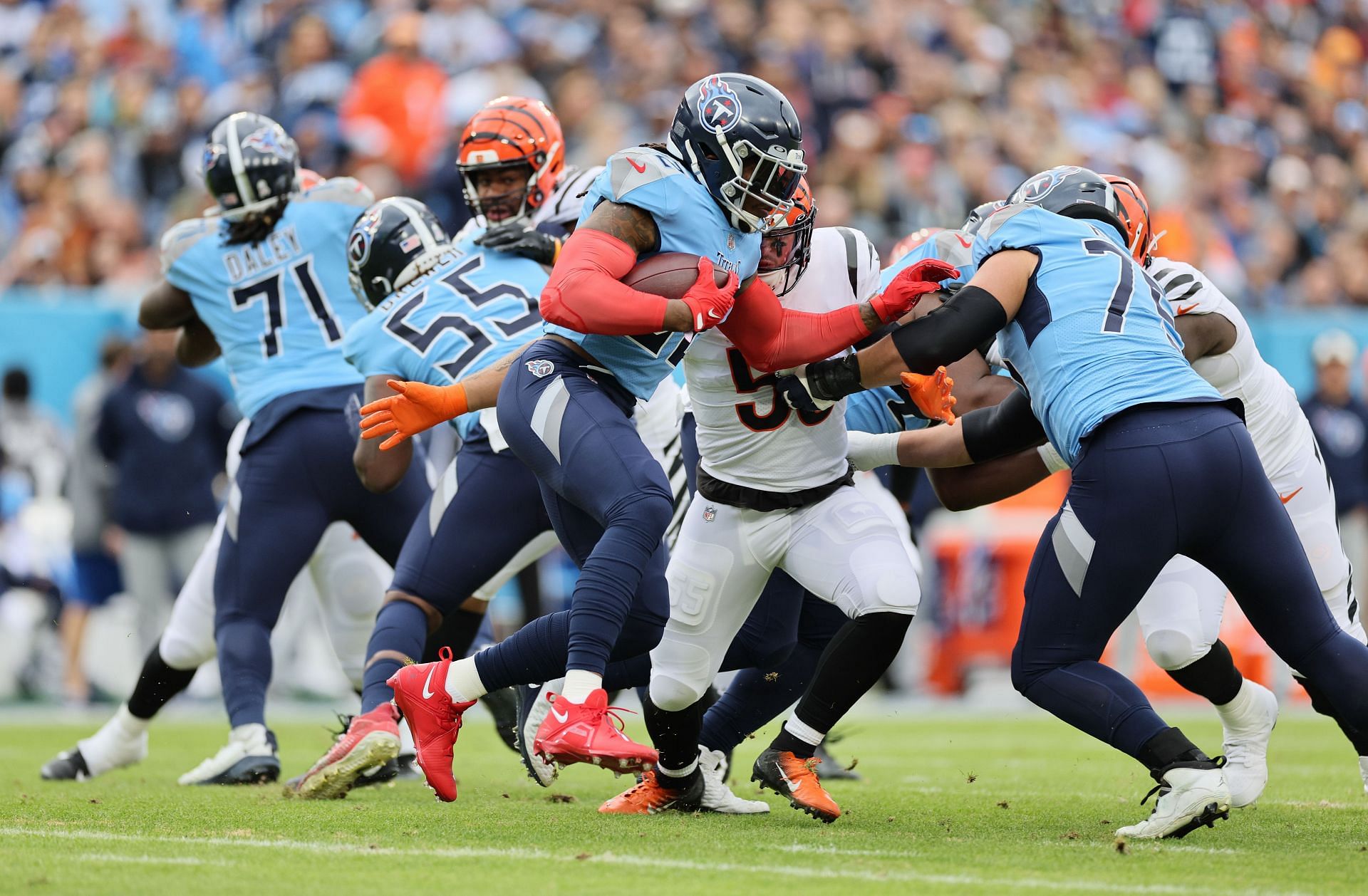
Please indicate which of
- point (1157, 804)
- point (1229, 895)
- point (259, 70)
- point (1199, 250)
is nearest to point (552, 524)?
point (1157, 804)

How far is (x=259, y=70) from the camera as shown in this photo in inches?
514

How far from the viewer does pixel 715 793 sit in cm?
519

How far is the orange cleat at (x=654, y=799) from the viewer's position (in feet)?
16.8

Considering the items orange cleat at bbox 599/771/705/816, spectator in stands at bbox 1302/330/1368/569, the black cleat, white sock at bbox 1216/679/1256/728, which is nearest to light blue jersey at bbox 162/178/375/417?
the black cleat

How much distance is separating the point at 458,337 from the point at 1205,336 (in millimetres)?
2275

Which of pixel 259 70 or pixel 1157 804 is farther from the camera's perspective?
pixel 259 70

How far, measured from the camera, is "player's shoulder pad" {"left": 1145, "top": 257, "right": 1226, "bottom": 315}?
515cm

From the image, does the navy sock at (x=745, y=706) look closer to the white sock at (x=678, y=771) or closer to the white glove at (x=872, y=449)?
the white sock at (x=678, y=771)

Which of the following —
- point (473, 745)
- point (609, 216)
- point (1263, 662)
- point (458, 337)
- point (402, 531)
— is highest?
point (609, 216)

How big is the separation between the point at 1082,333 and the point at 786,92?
31.0 feet

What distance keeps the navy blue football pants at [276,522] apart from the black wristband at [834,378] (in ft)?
6.19

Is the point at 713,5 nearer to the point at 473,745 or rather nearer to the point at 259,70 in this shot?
the point at 259,70

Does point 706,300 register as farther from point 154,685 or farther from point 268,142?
point 154,685

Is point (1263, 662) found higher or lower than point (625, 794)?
lower
